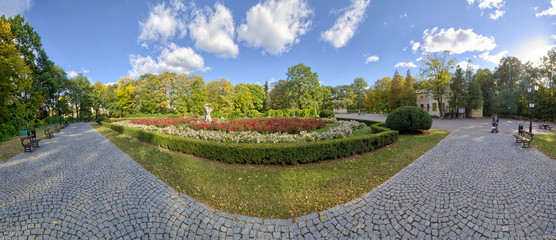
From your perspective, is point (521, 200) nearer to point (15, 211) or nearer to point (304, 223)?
point (304, 223)

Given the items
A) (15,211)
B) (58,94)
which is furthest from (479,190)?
(58,94)

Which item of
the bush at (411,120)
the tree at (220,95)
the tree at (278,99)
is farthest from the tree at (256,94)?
the bush at (411,120)

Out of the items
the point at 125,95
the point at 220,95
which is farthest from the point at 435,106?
the point at 125,95

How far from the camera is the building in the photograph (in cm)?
2858

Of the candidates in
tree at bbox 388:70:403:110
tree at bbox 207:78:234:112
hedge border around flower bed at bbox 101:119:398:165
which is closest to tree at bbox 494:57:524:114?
tree at bbox 388:70:403:110

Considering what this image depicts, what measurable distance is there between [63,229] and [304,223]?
13.0 feet

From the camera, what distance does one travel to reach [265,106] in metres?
47.1

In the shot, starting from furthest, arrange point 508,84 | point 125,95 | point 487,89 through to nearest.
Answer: point 125,95
point 487,89
point 508,84

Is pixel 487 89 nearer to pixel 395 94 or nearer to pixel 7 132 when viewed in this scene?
pixel 395 94

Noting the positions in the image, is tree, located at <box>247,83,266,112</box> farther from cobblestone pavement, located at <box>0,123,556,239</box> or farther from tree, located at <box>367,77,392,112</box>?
cobblestone pavement, located at <box>0,123,556,239</box>

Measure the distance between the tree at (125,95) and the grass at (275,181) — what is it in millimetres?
37515

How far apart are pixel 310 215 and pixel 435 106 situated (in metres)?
40.8

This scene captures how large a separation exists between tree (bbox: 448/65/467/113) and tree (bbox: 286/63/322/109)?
1999 centimetres

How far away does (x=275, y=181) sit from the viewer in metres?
4.56
